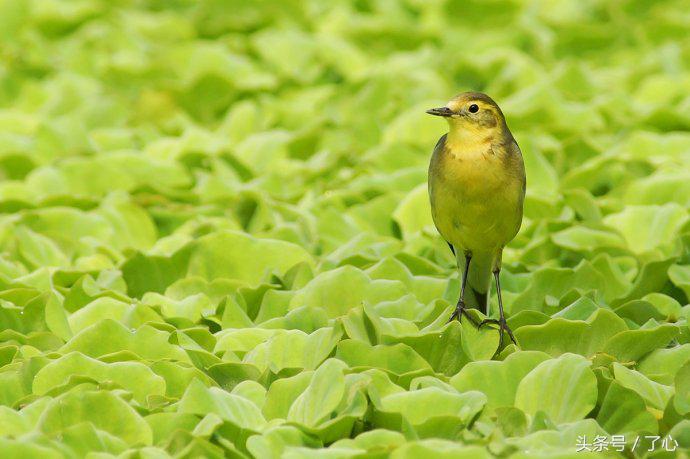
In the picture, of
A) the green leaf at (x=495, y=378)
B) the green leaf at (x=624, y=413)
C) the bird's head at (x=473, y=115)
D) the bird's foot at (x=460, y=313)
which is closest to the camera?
the green leaf at (x=624, y=413)

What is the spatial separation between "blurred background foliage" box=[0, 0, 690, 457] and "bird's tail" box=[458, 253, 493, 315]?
145 millimetres

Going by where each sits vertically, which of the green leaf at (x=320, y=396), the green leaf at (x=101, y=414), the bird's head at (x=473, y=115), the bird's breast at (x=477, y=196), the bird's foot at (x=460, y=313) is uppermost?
the bird's head at (x=473, y=115)

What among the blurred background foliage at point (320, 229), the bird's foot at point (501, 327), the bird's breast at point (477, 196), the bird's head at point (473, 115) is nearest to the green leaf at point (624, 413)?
the blurred background foliage at point (320, 229)

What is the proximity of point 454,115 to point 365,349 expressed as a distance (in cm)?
99

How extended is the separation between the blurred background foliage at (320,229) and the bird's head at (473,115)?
0.59 metres

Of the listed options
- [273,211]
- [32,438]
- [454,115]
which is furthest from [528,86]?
[32,438]

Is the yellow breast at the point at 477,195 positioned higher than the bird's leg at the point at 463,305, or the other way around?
the yellow breast at the point at 477,195

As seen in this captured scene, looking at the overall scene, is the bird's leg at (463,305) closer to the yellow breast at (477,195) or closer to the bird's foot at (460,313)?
the bird's foot at (460,313)

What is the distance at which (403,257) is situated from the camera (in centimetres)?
478

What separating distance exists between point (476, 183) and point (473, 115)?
280mm

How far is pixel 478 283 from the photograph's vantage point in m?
4.40

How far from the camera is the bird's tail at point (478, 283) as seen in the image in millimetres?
4359

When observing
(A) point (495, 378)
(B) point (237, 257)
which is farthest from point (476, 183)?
(B) point (237, 257)

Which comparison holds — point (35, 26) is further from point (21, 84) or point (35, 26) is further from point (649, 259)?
→ point (649, 259)
